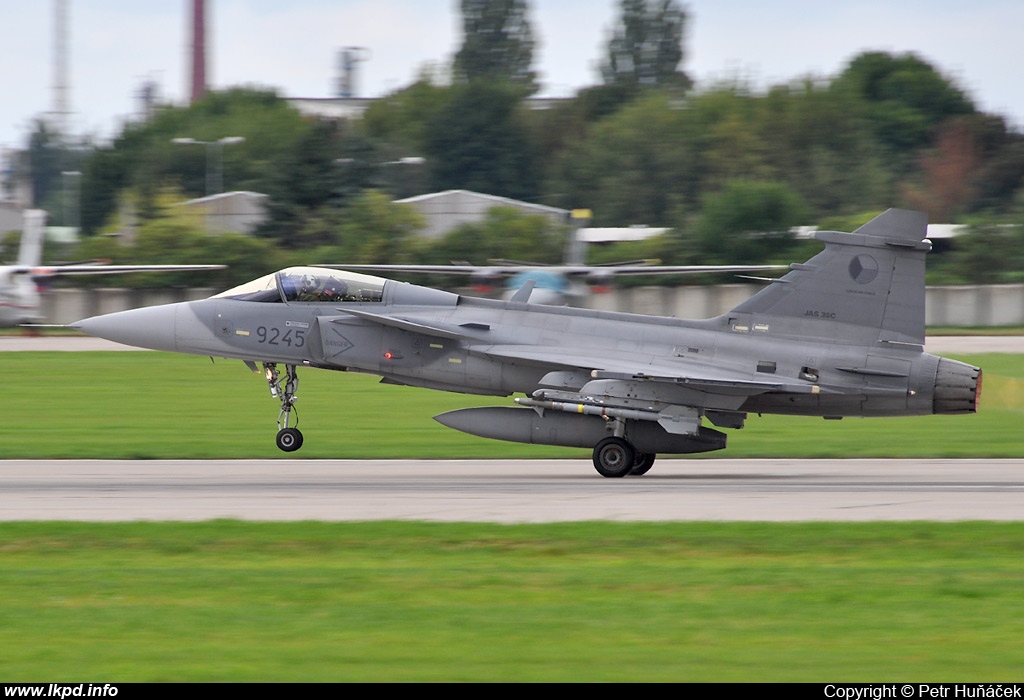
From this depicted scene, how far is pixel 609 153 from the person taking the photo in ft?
315

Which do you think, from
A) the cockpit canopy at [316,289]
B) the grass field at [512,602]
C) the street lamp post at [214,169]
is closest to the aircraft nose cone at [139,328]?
the cockpit canopy at [316,289]

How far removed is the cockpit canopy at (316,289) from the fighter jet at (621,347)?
0.07 ft

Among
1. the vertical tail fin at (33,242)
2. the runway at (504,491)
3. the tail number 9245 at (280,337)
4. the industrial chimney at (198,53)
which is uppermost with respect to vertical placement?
the industrial chimney at (198,53)

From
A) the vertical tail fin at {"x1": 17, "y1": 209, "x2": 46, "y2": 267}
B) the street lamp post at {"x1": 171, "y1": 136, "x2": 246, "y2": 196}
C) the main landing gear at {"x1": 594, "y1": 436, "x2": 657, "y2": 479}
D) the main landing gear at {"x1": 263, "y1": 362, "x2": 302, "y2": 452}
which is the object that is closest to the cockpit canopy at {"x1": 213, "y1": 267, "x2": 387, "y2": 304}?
the main landing gear at {"x1": 263, "y1": 362, "x2": 302, "y2": 452}

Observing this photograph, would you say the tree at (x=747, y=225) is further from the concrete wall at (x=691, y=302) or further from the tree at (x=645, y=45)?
the tree at (x=645, y=45)

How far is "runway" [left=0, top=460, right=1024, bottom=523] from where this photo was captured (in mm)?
13688

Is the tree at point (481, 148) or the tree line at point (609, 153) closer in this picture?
the tree line at point (609, 153)

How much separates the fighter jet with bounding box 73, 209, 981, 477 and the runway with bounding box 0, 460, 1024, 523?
896mm

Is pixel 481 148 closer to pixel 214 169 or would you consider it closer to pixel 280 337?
pixel 214 169

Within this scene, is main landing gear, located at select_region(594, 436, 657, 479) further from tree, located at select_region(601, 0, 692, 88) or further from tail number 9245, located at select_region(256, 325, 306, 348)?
tree, located at select_region(601, 0, 692, 88)

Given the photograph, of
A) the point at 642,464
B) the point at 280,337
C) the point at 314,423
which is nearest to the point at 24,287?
the point at 314,423

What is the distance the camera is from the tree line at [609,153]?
226 ft

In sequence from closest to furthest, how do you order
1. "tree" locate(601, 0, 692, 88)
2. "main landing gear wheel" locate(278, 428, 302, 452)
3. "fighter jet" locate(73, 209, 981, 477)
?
"fighter jet" locate(73, 209, 981, 477) → "main landing gear wheel" locate(278, 428, 302, 452) → "tree" locate(601, 0, 692, 88)
